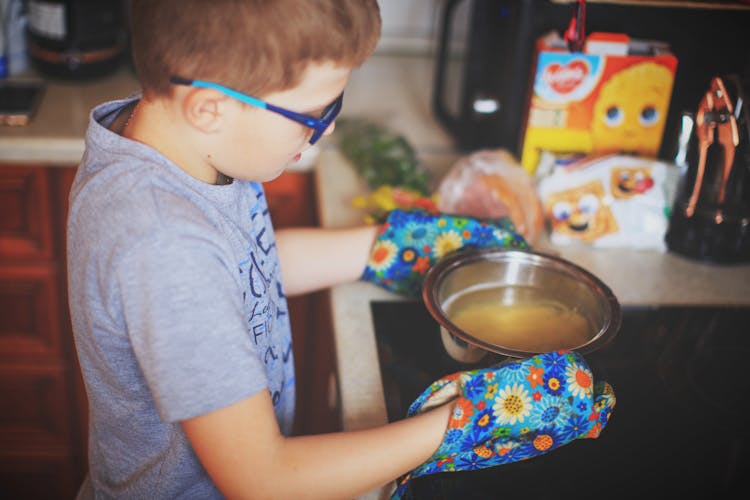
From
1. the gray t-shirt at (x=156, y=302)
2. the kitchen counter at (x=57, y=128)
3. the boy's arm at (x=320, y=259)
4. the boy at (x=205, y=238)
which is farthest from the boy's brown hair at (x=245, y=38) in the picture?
the kitchen counter at (x=57, y=128)

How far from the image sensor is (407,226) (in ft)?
3.73

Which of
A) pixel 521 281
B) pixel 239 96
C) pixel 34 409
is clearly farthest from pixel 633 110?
pixel 34 409

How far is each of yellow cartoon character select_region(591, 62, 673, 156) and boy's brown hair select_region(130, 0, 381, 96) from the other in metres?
0.66

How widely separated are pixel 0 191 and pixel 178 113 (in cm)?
90

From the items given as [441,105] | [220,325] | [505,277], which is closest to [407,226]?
[505,277]

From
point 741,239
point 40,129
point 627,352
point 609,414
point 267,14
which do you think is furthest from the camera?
point 40,129

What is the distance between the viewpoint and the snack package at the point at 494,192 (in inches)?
49.2

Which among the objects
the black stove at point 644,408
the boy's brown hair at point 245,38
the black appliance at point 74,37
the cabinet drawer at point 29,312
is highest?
the boy's brown hair at point 245,38

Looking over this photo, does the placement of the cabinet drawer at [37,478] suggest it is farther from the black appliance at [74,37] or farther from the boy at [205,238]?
the boy at [205,238]

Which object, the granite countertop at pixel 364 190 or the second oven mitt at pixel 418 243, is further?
the second oven mitt at pixel 418 243

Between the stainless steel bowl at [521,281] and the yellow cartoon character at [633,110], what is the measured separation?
1.14 feet

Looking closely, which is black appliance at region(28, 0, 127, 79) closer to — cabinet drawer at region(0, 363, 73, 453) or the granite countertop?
the granite countertop

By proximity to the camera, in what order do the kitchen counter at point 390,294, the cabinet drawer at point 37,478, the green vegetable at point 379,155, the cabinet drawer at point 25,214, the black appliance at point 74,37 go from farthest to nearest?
1. the cabinet drawer at point 37,478
2. the black appliance at point 74,37
3. the cabinet drawer at point 25,214
4. the green vegetable at point 379,155
5. the kitchen counter at point 390,294

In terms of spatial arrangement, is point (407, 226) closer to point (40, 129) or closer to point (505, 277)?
point (505, 277)
